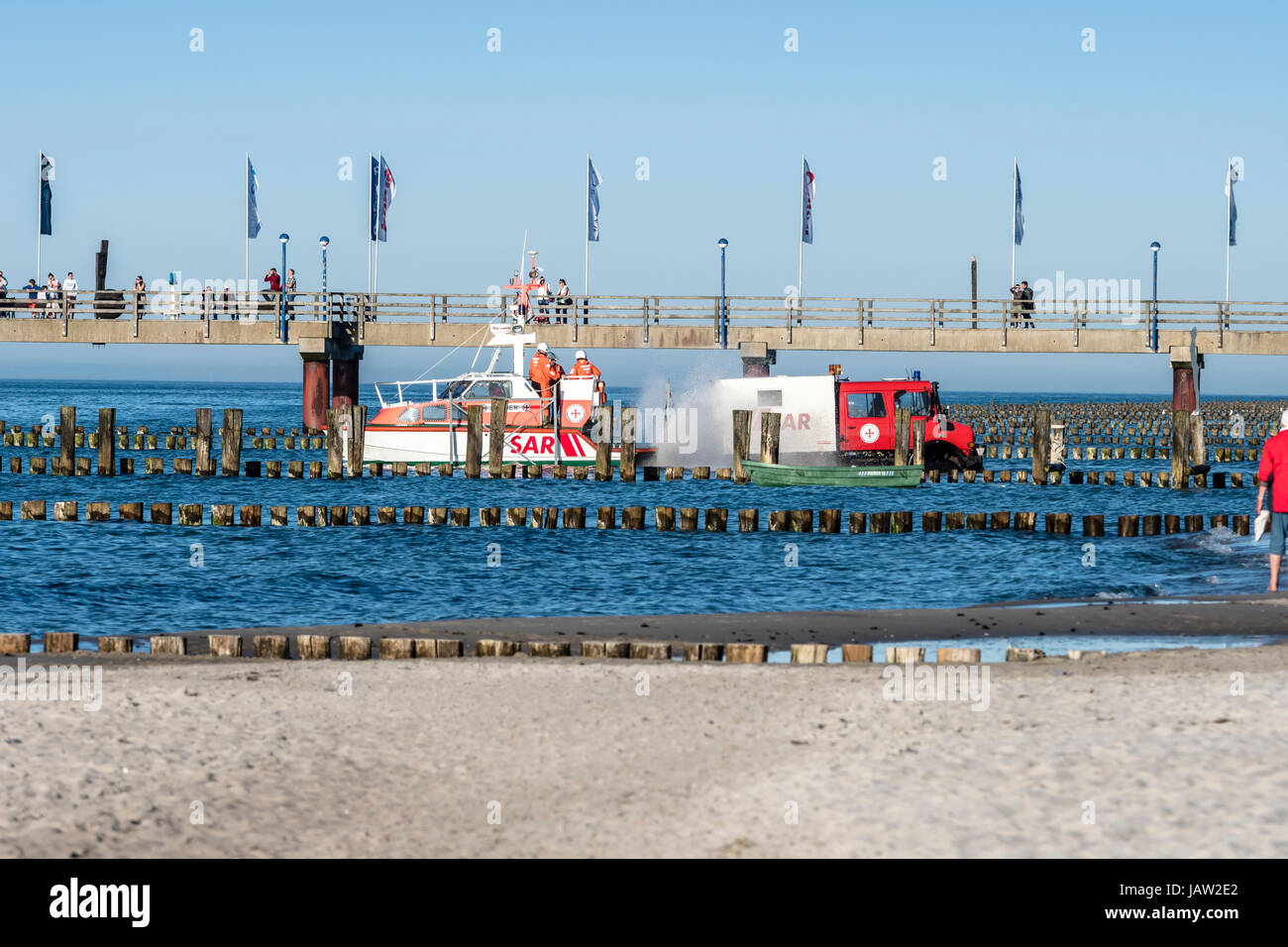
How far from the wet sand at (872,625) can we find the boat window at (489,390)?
18895mm

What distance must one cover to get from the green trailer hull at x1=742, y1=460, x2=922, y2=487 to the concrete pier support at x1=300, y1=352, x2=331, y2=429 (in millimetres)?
21067

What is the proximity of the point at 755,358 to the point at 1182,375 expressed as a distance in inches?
581

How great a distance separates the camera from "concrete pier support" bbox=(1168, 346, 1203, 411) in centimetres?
4750

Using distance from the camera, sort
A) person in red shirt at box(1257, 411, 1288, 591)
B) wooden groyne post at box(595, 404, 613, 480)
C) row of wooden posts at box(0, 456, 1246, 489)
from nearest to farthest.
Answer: person in red shirt at box(1257, 411, 1288, 591) → wooden groyne post at box(595, 404, 613, 480) → row of wooden posts at box(0, 456, 1246, 489)

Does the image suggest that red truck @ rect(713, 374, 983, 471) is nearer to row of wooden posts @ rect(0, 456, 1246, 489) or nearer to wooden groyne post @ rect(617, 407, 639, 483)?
row of wooden posts @ rect(0, 456, 1246, 489)

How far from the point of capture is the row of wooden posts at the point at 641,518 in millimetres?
24875

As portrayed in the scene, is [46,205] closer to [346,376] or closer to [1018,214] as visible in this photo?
[346,376]

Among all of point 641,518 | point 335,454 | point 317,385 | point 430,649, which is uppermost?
point 317,385

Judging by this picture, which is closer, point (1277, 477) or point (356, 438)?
point (1277, 477)

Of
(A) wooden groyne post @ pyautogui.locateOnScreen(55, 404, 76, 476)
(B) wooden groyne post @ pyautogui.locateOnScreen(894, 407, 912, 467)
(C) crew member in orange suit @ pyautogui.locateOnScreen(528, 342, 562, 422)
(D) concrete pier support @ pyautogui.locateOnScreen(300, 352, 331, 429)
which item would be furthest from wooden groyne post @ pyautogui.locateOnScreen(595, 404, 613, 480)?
(D) concrete pier support @ pyautogui.locateOnScreen(300, 352, 331, 429)

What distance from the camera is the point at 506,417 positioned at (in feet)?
113

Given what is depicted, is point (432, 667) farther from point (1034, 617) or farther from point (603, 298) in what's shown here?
point (603, 298)

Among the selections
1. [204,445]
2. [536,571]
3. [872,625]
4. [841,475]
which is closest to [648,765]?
[872,625]

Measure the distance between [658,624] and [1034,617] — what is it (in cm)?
408
